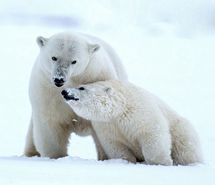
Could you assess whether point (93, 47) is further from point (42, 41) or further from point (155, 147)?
point (155, 147)

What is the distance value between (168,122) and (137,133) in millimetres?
404

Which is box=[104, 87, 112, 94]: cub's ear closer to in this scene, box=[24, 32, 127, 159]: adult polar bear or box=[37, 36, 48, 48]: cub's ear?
box=[24, 32, 127, 159]: adult polar bear

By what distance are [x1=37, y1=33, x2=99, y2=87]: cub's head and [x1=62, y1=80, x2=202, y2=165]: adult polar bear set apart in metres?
0.17

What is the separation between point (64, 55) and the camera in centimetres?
539

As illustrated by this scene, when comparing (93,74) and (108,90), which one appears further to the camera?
(93,74)

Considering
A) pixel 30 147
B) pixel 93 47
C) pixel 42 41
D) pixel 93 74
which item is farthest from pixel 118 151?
pixel 30 147

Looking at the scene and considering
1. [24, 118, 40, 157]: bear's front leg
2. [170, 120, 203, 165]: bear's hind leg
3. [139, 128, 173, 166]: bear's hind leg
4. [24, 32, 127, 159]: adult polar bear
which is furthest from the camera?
[24, 118, 40, 157]: bear's front leg

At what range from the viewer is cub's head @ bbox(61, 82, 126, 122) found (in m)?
5.37

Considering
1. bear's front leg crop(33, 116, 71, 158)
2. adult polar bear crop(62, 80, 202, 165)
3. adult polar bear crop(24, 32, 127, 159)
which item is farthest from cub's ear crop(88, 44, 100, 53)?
bear's front leg crop(33, 116, 71, 158)

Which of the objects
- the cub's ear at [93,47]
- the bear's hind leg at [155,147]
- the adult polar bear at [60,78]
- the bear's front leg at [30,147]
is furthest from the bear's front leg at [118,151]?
the bear's front leg at [30,147]

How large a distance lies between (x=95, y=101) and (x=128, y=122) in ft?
1.07

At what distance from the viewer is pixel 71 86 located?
563 centimetres

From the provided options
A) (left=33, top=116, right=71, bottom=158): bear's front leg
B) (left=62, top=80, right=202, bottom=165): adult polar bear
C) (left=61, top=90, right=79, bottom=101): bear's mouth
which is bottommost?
(left=33, top=116, right=71, bottom=158): bear's front leg

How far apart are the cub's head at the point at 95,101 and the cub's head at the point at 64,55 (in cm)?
15
